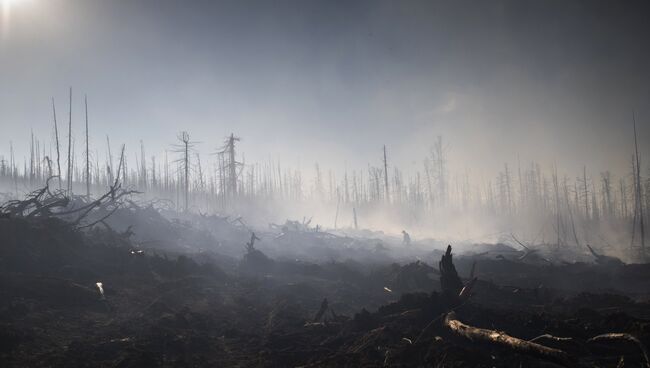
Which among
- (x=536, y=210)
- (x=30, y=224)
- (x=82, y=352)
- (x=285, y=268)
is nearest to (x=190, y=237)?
(x=285, y=268)

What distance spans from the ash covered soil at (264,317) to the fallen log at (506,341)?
0.02m

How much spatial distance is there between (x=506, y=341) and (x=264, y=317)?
21.7 feet

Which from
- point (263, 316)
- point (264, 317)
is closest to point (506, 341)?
point (264, 317)

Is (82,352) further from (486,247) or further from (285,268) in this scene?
(486,247)

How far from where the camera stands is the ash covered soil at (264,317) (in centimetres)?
527

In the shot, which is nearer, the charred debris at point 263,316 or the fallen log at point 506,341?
the fallen log at point 506,341

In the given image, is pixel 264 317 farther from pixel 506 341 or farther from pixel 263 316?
pixel 506 341

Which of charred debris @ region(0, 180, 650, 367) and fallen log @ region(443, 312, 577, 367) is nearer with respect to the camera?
fallen log @ region(443, 312, 577, 367)

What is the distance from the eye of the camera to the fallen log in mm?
4199

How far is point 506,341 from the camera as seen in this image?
4930 mm

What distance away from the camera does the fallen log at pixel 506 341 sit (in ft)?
13.8

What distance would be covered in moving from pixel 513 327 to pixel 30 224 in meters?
13.0

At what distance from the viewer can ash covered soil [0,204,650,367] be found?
527cm

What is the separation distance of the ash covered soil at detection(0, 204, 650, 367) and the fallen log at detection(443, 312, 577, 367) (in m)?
0.02
